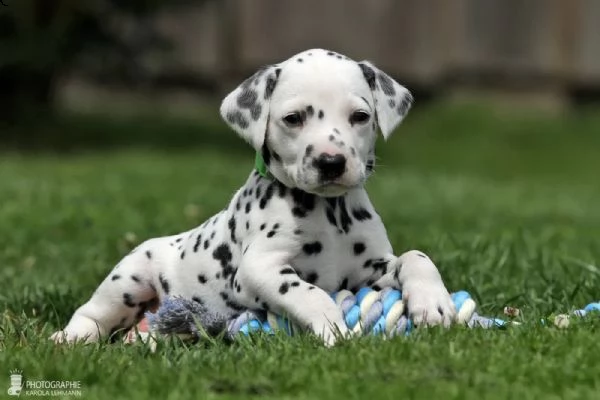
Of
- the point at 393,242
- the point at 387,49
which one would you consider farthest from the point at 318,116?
the point at 387,49

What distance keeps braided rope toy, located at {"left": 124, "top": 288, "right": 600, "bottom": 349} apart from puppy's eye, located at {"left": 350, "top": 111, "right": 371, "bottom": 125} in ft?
2.26

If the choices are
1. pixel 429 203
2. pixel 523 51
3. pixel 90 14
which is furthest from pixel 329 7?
pixel 429 203

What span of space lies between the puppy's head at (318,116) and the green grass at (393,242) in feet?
2.37

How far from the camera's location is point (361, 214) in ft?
17.2

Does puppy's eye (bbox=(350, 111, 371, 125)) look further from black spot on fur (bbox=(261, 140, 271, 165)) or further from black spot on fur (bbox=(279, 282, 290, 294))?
black spot on fur (bbox=(279, 282, 290, 294))

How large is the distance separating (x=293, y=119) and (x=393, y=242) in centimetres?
295

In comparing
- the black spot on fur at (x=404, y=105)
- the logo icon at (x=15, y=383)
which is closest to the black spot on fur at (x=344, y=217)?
the black spot on fur at (x=404, y=105)

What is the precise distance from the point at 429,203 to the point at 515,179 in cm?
525

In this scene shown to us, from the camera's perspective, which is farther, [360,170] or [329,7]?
[329,7]

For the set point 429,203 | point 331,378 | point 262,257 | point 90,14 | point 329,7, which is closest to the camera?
point 331,378

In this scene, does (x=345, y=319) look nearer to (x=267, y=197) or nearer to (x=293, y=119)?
(x=267, y=197)

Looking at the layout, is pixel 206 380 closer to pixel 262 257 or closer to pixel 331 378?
pixel 331 378

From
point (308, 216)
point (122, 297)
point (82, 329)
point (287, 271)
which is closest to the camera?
point (287, 271)

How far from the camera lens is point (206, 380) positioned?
4113 millimetres
